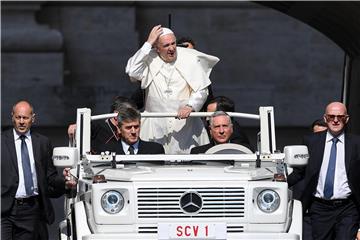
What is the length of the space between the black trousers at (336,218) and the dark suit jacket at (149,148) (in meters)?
1.59

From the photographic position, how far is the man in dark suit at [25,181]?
1302 cm

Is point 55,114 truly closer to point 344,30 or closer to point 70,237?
Result: point 344,30

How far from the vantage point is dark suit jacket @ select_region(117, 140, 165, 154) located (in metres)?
A: 12.4

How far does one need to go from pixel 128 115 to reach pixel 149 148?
456mm

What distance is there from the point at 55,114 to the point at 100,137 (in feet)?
65.0

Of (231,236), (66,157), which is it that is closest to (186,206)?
(231,236)

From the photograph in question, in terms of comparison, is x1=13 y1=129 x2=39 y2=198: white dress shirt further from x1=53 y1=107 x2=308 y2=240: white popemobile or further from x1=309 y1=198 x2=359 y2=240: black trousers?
x1=309 y1=198 x2=359 y2=240: black trousers

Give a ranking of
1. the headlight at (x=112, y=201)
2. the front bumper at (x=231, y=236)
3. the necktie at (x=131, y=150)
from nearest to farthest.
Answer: the front bumper at (x=231, y=236) → the headlight at (x=112, y=201) → the necktie at (x=131, y=150)

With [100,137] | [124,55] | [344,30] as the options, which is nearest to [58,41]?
[124,55]

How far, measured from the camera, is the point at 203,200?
37.3ft

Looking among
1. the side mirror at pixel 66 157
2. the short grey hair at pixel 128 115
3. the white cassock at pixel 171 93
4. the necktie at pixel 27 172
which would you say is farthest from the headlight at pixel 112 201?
the white cassock at pixel 171 93

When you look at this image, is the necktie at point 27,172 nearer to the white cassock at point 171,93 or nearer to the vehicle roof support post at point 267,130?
the white cassock at point 171,93

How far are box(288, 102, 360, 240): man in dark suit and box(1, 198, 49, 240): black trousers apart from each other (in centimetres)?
240

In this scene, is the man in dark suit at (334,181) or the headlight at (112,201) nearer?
the headlight at (112,201)
